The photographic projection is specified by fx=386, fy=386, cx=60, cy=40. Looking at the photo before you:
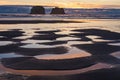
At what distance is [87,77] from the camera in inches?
361

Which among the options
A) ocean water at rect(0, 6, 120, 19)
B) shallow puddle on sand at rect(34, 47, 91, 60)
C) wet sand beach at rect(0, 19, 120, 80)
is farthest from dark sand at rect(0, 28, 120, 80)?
ocean water at rect(0, 6, 120, 19)

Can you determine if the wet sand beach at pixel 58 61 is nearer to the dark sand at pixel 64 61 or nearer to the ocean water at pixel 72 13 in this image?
the dark sand at pixel 64 61

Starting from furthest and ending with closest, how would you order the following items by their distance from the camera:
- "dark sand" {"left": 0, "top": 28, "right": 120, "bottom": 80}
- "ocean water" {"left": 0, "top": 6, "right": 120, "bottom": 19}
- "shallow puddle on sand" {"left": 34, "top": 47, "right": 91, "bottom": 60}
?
"ocean water" {"left": 0, "top": 6, "right": 120, "bottom": 19}, "shallow puddle on sand" {"left": 34, "top": 47, "right": 91, "bottom": 60}, "dark sand" {"left": 0, "top": 28, "right": 120, "bottom": 80}

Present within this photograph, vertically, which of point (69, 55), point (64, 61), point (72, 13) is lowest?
point (72, 13)

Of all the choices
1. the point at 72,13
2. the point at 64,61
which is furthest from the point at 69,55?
the point at 72,13

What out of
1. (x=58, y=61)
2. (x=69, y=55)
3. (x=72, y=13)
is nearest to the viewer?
(x=58, y=61)

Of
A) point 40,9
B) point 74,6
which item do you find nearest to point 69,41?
point 40,9

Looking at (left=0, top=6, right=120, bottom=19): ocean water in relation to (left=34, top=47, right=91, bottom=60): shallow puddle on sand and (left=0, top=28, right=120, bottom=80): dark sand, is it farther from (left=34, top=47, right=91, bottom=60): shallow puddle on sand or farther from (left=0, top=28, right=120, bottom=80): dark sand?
(left=34, top=47, right=91, bottom=60): shallow puddle on sand

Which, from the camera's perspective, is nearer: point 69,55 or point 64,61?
Result: point 64,61

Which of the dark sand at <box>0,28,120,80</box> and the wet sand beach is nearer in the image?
the dark sand at <box>0,28,120,80</box>

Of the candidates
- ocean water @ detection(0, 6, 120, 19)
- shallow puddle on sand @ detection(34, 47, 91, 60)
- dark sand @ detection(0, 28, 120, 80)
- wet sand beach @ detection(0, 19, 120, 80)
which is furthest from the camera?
ocean water @ detection(0, 6, 120, 19)

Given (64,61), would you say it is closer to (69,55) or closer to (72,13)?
(69,55)

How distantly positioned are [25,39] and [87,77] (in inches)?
356

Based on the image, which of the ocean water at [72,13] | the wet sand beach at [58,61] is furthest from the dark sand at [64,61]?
the ocean water at [72,13]
